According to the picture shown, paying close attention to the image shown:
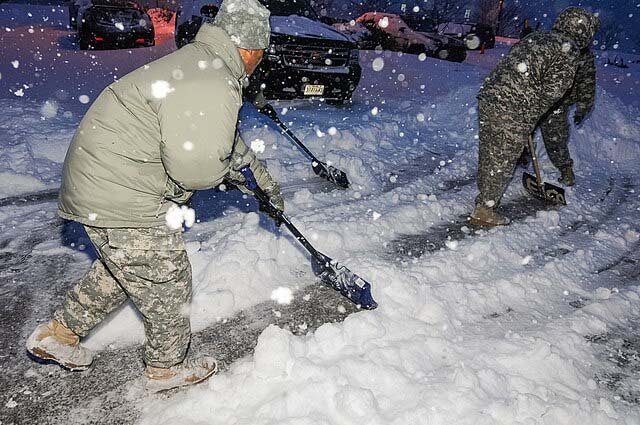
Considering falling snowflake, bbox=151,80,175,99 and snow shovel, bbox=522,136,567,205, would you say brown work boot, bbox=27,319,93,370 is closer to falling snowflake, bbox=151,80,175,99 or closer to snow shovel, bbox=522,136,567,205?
falling snowflake, bbox=151,80,175,99

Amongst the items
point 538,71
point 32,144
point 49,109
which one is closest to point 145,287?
point 538,71

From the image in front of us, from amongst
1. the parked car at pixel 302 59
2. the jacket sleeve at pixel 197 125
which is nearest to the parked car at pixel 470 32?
the parked car at pixel 302 59

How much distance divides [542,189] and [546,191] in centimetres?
5

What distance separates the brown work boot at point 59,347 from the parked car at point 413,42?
1614 cm

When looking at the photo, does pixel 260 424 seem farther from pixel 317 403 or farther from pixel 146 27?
pixel 146 27

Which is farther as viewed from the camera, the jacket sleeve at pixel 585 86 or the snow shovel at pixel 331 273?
the jacket sleeve at pixel 585 86

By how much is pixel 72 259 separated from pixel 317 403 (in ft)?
7.20

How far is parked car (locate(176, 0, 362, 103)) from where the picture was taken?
686 cm

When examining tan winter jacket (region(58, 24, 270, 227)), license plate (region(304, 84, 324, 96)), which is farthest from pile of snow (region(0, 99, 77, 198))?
license plate (region(304, 84, 324, 96))

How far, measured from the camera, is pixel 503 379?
8.00 ft

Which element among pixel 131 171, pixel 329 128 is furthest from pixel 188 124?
pixel 329 128

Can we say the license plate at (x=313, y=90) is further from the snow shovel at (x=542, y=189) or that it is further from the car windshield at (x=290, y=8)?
the snow shovel at (x=542, y=189)

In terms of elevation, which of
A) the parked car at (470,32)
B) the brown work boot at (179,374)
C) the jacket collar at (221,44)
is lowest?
the parked car at (470,32)

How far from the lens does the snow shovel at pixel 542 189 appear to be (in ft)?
16.5
